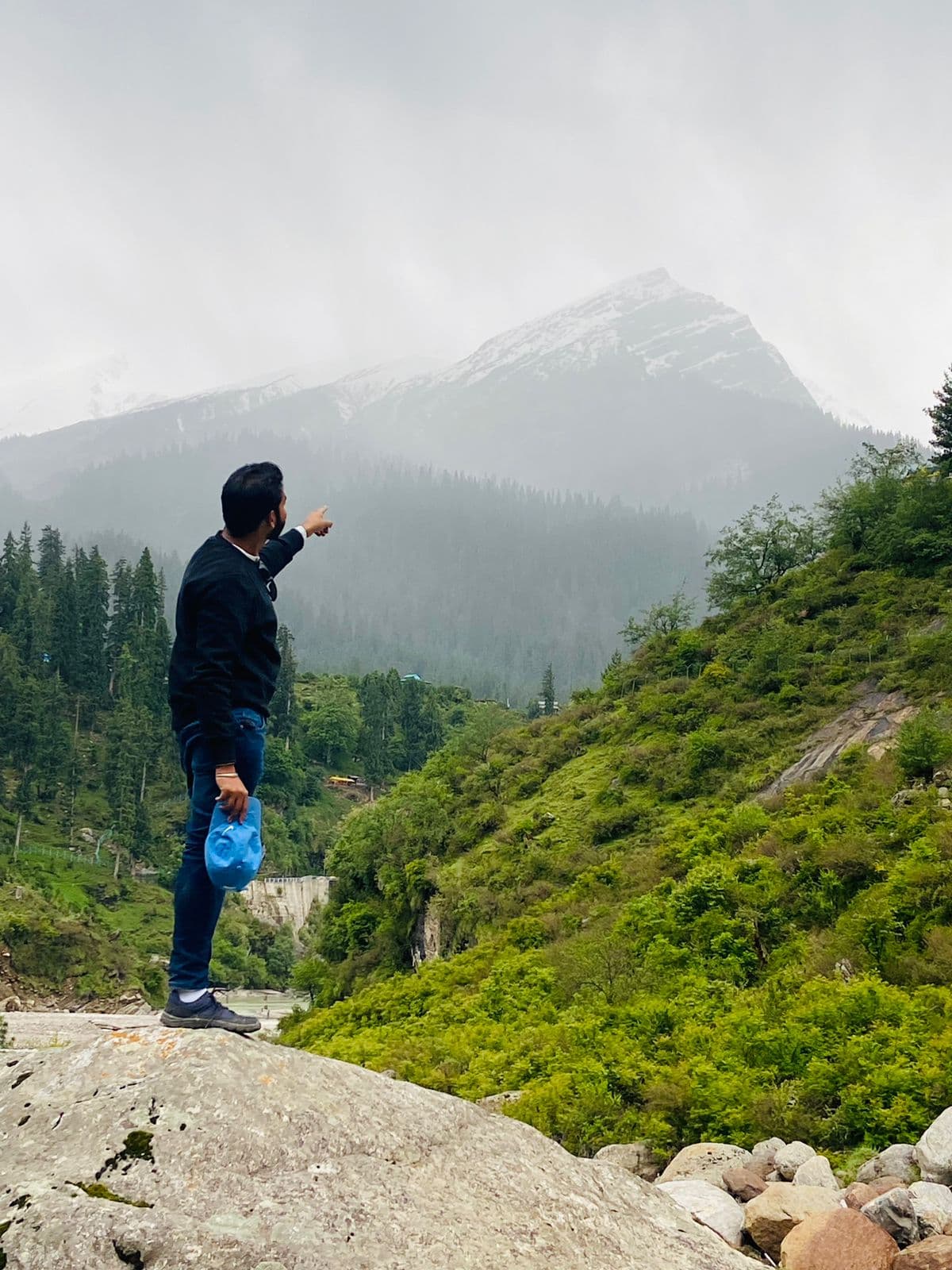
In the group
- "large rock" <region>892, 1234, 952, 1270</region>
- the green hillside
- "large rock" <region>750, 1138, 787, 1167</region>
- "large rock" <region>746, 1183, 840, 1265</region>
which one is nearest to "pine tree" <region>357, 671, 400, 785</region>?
the green hillside

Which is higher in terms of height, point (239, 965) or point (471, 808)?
point (471, 808)

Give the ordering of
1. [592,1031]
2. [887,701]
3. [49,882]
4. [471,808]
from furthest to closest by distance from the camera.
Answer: [49,882], [471,808], [887,701], [592,1031]

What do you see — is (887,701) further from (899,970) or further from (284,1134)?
(284,1134)

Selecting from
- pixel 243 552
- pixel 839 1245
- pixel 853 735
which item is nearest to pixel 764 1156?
pixel 839 1245

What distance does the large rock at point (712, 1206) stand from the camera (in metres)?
5.05

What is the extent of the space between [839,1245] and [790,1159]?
194cm

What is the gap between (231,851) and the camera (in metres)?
4.10

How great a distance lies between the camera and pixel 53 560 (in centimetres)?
11962

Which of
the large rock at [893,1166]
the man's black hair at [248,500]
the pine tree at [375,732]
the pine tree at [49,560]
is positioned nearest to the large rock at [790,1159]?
the large rock at [893,1166]

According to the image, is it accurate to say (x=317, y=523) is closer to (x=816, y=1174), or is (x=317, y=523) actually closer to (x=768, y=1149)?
(x=816, y=1174)

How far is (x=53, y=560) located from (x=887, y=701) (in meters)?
120

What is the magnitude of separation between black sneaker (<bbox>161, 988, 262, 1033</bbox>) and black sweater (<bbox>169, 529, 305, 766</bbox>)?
113 cm

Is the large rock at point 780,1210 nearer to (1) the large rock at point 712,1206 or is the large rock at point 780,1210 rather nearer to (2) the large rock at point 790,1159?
(1) the large rock at point 712,1206

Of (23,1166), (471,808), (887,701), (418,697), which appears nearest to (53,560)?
(418,697)
